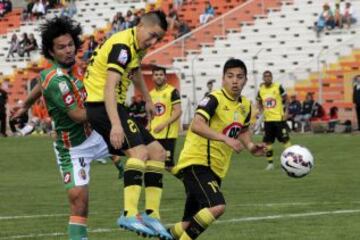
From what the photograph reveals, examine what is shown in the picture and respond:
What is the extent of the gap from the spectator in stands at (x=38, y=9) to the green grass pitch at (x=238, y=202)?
29.3 meters

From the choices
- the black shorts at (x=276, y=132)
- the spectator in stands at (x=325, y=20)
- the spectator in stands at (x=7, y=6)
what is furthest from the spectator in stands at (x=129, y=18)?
the black shorts at (x=276, y=132)

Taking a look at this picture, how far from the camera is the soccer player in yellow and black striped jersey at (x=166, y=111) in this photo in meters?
19.5

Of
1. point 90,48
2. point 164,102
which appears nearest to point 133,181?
point 164,102

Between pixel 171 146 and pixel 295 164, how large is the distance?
26.8ft

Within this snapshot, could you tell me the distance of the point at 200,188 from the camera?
10.6m

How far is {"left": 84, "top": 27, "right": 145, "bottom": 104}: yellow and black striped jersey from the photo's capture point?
33.8 feet

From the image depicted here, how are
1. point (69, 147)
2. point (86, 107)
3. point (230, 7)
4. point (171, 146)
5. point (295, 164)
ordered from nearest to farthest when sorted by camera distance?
point (69, 147) < point (86, 107) < point (295, 164) < point (171, 146) < point (230, 7)

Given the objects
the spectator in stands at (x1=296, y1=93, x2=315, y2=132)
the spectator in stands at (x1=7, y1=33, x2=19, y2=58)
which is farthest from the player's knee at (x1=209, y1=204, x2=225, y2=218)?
the spectator in stands at (x1=7, y1=33, x2=19, y2=58)

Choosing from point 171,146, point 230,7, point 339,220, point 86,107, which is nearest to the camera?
point 86,107

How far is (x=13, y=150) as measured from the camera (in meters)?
33.5

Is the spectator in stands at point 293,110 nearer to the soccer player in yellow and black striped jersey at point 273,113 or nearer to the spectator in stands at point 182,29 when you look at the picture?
the spectator in stands at point 182,29

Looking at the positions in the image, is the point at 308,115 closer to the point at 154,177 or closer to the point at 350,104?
the point at 350,104

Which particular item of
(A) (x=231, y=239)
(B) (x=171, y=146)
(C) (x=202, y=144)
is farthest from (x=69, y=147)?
(B) (x=171, y=146)

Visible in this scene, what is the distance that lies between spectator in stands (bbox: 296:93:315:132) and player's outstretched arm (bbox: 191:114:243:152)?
2896 cm
